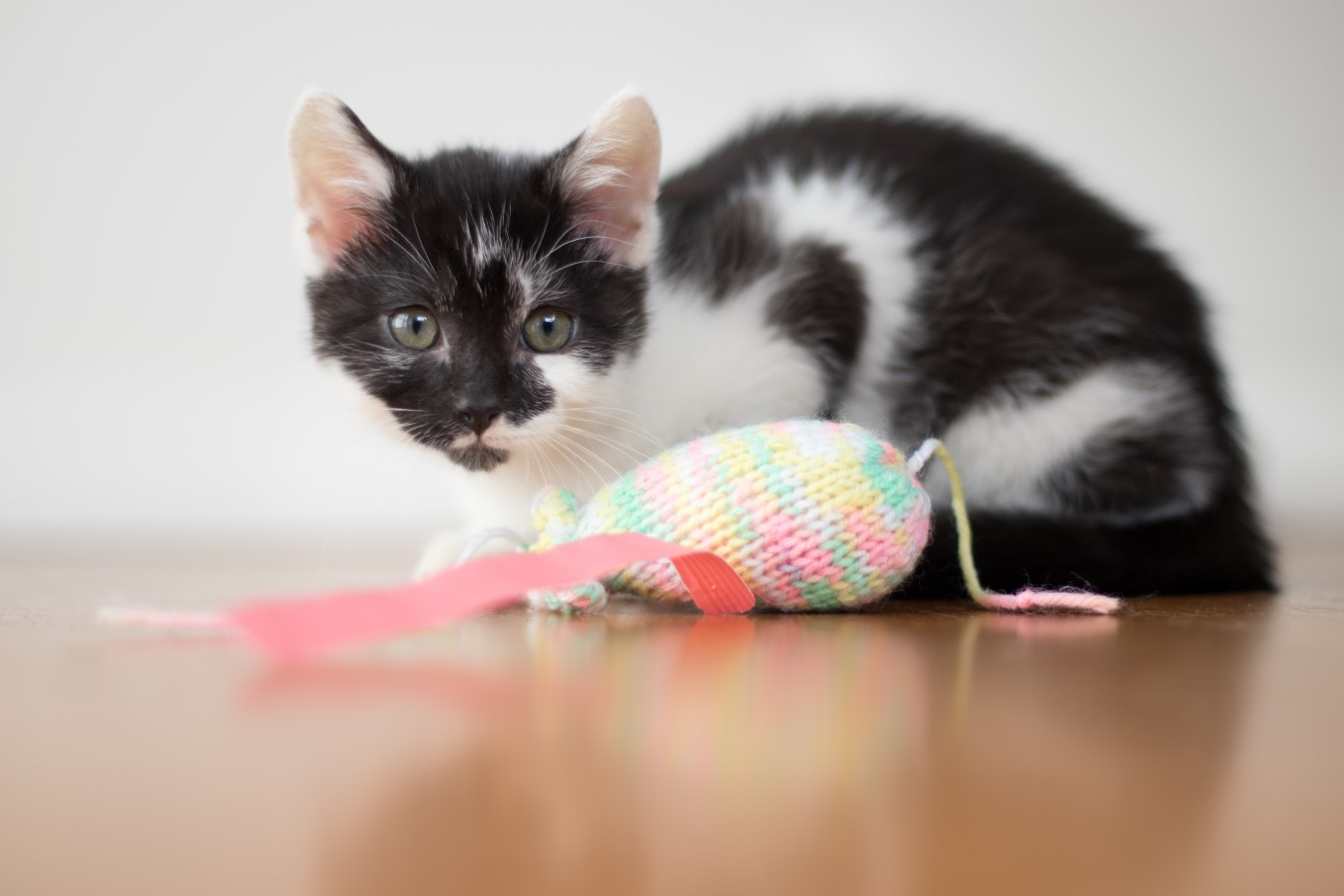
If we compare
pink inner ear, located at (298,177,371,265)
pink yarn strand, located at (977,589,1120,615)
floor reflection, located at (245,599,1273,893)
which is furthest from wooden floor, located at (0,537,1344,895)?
pink inner ear, located at (298,177,371,265)

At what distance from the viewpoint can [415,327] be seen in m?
1.21

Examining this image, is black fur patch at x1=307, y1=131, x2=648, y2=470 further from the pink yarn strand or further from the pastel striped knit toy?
the pink yarn strand

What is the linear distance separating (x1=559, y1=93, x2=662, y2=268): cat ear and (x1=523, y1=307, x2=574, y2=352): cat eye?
135 mm

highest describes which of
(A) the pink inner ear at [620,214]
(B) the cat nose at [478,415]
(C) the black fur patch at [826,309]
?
(A) the pink inner ear at [620,214]

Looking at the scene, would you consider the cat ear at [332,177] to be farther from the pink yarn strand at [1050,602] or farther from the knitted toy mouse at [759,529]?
the pink yarn strand at [1050,602]

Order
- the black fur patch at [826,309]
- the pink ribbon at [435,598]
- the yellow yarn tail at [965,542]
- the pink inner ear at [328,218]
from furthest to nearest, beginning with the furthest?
the black fur patch at [826,309]
the pink inner ear at [328,218]
the yellow yarn tail at [965,542]
the pink ribbon at [435,598]

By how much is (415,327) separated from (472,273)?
0.09 meters

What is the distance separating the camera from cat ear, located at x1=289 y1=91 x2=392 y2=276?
3.86ft

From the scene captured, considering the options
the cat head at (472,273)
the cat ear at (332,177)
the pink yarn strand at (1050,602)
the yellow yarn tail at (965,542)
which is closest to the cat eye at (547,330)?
the cat head at (472,273)

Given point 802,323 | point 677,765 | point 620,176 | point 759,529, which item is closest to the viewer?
point 677,765

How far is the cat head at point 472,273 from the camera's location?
1.17 metres

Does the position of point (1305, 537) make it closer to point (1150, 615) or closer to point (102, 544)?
point (1150, 615)

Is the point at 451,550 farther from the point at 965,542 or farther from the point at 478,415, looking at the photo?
the point at 965,542

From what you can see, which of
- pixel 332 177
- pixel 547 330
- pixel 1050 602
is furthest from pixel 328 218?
pixel 1050 602
